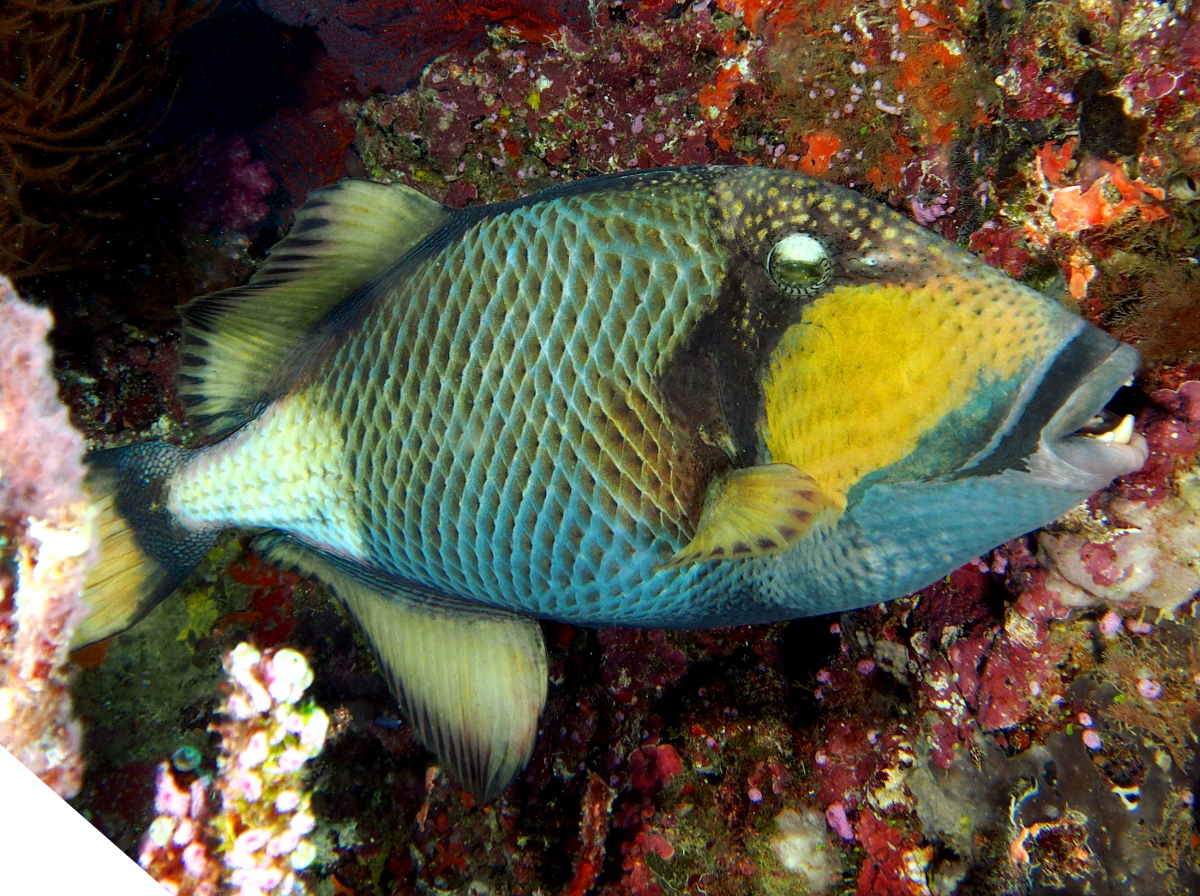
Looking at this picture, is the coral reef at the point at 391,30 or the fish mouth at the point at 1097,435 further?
the coral reef at the point at 391,30

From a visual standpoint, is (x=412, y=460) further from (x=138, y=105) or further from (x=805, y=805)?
(x=138, y=105)

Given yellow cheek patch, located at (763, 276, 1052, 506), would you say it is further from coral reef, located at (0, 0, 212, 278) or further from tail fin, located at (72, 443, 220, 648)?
coral reef, located at (0, 0, 212, 278)

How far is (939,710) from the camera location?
1.48 metres

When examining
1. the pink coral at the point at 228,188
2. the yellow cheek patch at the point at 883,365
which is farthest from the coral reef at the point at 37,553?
the yellow cheek patch at the point at 883,365

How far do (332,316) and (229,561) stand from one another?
1.12m

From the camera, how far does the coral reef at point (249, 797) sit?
4.03 ft

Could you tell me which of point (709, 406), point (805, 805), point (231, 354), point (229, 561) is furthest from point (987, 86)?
point (229, 561)

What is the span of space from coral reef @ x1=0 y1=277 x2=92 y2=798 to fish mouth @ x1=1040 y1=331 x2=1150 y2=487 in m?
1.82

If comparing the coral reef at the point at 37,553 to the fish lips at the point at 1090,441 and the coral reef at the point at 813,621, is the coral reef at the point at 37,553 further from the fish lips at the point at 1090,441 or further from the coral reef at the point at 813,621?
the fish lips at the point at 1090,441

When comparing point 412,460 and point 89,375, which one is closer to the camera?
point 412,460

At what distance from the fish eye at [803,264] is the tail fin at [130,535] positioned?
Answer: 1.38 meters

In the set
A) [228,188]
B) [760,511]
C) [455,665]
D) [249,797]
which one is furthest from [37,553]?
[760,511]

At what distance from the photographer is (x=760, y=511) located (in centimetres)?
94

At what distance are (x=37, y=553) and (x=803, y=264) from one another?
5.22ft
